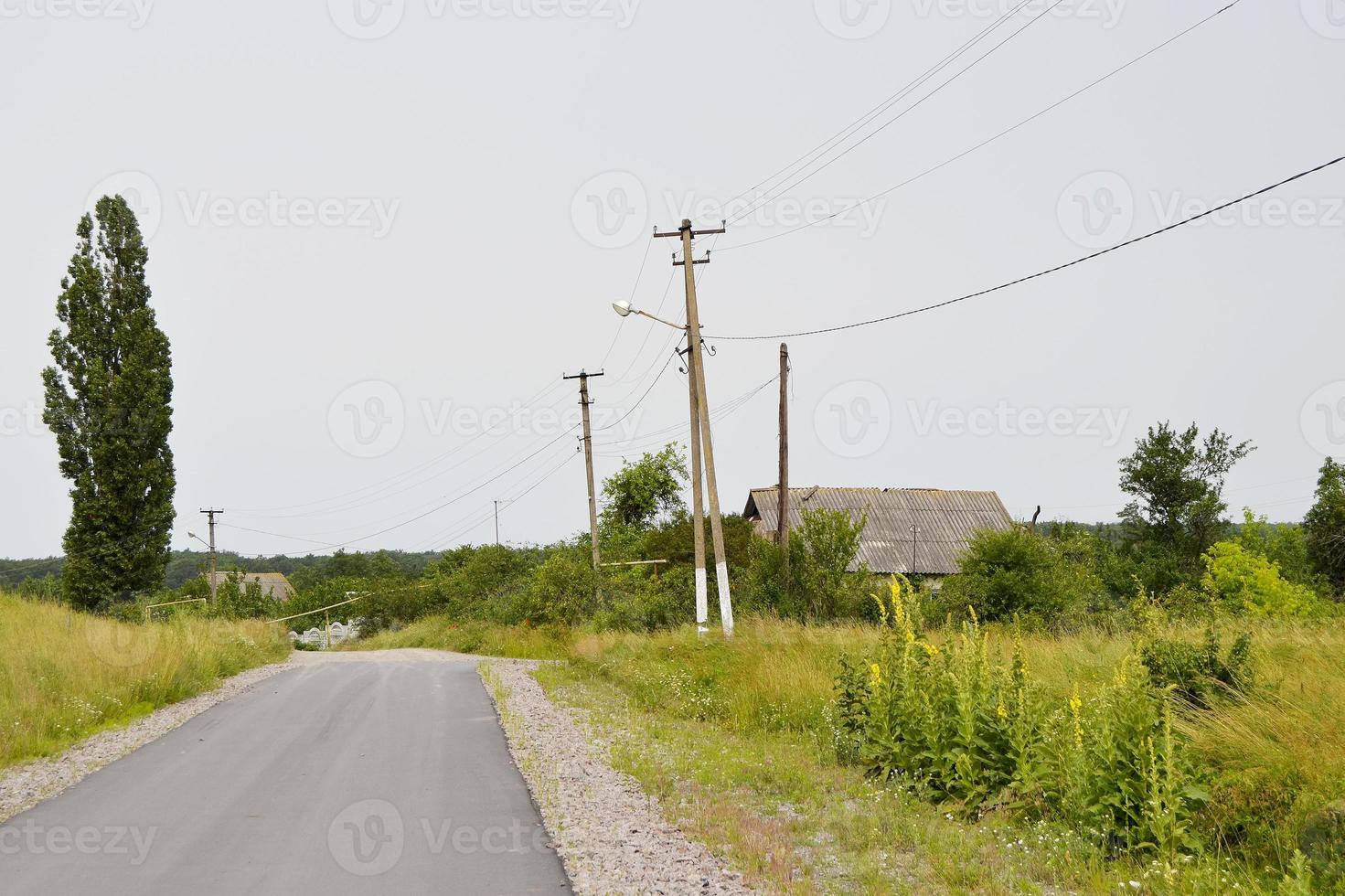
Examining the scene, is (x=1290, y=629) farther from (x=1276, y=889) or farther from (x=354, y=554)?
(x=354, y=554)

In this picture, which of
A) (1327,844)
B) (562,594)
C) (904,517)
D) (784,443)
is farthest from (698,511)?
(904,517)

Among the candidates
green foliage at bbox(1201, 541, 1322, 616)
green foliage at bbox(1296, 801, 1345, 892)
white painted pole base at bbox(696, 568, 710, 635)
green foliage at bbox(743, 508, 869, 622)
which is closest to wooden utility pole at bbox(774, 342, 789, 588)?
green foliage at bbox(743, 508, 869, 622)

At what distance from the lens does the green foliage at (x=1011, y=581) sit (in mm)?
28406

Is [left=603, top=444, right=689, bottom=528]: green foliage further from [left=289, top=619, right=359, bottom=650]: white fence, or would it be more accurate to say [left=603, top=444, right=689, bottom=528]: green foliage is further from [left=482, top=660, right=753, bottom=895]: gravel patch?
[left=482, top=660, right=753, bottom=895]: gravel patch

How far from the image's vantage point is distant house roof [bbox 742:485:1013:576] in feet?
178

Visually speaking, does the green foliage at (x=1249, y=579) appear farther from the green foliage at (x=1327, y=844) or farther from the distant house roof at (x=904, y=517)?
the green foliage at (x=1327, y=844)

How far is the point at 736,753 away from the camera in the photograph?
11.3 m

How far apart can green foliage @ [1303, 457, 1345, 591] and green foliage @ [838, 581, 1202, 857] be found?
48.3m

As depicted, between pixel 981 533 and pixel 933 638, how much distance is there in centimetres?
1471

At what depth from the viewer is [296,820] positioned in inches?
324

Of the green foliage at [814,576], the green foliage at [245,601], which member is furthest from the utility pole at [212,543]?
the green foliage at [814,576]

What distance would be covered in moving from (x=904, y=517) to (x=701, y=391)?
36763 millimetres

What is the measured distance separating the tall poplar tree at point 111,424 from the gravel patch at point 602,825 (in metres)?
27.1

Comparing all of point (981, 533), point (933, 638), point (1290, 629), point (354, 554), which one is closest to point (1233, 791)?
point (1290, 629)
